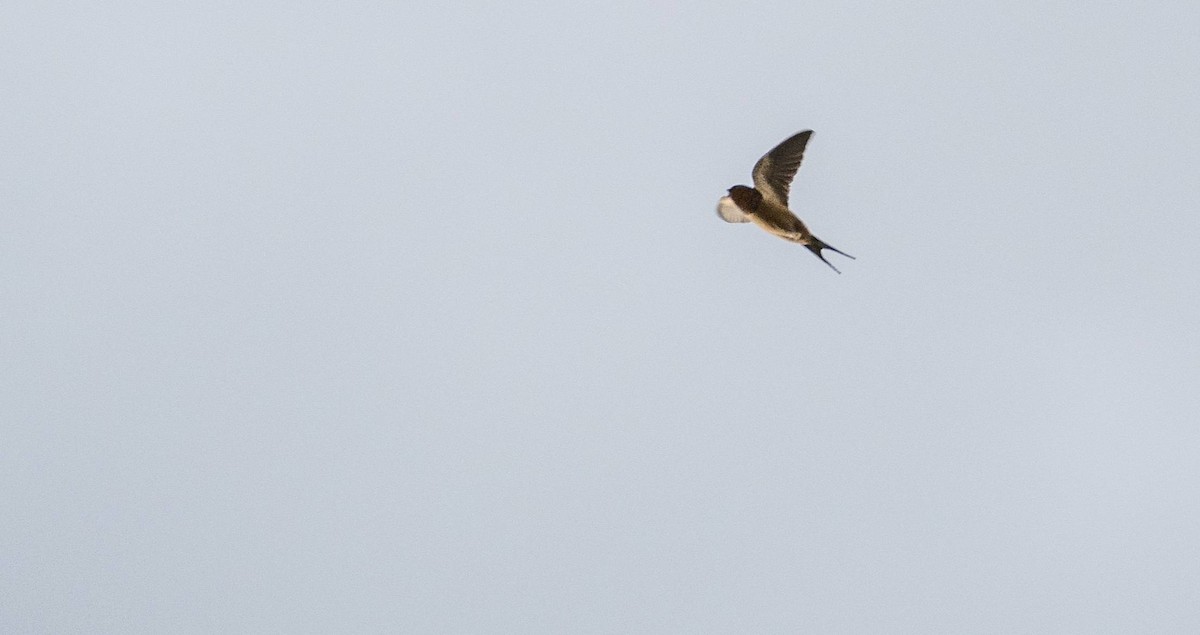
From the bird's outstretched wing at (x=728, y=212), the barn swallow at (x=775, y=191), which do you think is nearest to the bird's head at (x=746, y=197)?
the barn swallow at (x=775, y=191)

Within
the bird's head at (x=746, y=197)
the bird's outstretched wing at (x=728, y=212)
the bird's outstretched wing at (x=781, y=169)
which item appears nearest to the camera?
the bird's head at (x=746, y=197)

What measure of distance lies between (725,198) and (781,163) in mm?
460

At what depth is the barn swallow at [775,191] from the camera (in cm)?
711

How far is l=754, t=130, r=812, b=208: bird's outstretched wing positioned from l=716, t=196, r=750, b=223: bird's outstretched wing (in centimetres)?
27

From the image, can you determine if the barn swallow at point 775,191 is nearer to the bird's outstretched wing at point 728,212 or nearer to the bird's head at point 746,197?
the bird's head at point 746,197

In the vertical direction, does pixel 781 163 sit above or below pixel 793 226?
above

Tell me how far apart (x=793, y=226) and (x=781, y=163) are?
485 mm

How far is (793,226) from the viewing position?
7.03 meters

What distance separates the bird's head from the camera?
Result: 23.3ft

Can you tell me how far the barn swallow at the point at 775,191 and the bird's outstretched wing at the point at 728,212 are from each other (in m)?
0.18

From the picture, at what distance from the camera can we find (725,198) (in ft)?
24.5

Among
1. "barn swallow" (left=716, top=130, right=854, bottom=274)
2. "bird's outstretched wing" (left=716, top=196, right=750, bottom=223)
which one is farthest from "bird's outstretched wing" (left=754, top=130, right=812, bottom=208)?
"bird's outstretched wing" (left=716, top=196, right=750, bottom=223)

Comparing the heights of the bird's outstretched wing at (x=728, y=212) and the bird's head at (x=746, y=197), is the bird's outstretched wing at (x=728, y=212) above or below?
above

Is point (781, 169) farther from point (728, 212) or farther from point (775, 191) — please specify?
point (728, 212)
